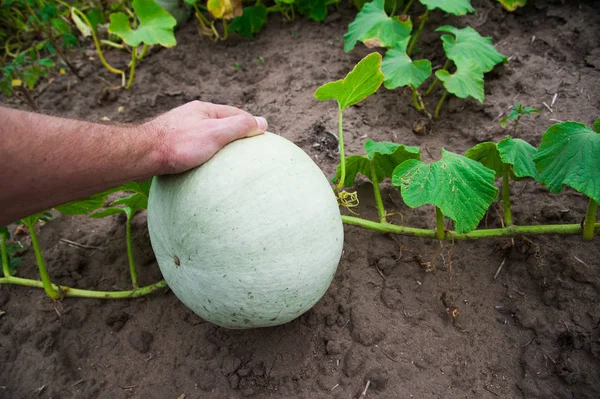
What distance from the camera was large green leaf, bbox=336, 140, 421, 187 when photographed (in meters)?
1.86

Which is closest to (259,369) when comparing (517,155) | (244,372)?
(244,372)

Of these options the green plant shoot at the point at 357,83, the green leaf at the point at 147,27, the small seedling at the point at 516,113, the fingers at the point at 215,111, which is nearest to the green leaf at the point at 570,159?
the small seedling at the point at 516,113

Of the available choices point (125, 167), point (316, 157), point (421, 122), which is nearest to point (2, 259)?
point (125, 167)

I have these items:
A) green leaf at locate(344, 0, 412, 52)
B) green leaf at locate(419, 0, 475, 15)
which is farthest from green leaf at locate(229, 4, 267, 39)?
green leaf at locate(419, 0, 475, 15)

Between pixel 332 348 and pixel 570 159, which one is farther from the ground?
pixel 570 159

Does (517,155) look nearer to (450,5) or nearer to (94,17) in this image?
(450,5)

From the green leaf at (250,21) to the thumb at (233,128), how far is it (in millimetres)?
2007

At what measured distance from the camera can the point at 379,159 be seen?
2010 millimetres

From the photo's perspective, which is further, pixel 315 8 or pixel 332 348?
pixel 315 8

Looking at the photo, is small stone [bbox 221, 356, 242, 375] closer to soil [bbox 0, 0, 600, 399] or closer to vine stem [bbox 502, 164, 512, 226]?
soil [bbox 0, 0, 600, 399]

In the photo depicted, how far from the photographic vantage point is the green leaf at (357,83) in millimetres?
1665

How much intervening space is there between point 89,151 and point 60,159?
0.10 meters

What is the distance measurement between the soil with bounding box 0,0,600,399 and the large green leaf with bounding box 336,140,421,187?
0.20m

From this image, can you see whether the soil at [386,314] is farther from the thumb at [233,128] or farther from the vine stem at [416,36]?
the thumb at [233,128]
